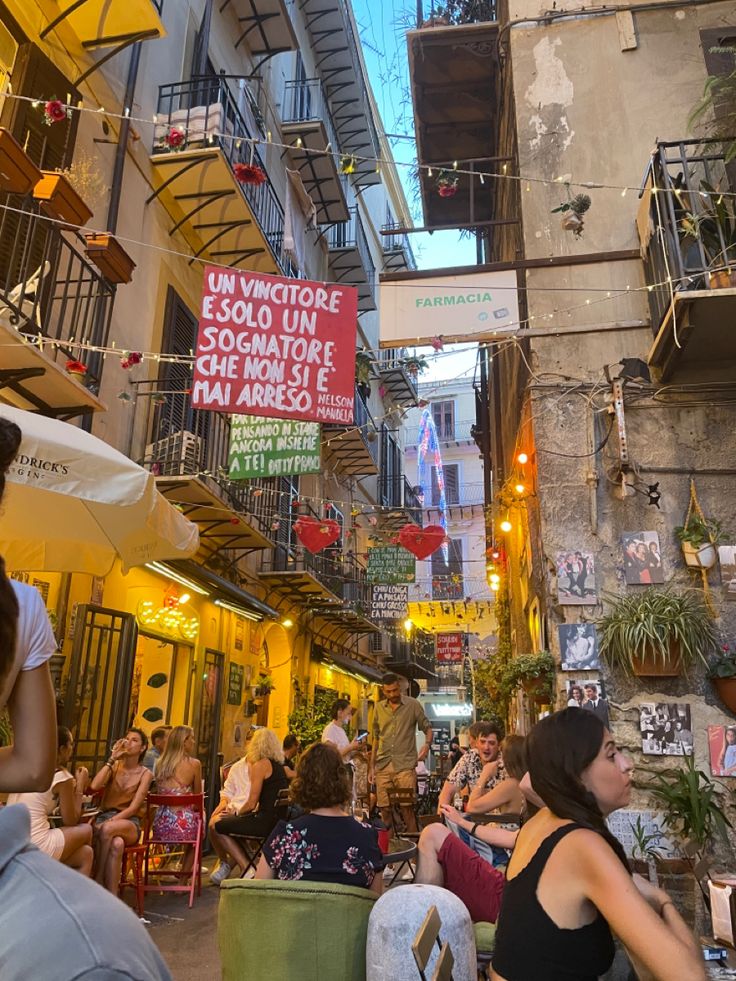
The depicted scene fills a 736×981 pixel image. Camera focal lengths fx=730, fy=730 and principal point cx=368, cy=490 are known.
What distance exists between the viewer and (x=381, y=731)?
845cm

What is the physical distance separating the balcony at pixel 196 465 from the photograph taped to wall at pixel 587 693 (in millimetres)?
5278

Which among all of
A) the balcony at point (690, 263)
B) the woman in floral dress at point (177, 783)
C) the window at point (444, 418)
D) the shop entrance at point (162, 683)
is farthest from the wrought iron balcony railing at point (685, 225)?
the window at point (444, 418)

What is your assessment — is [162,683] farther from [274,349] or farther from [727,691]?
[727,691]

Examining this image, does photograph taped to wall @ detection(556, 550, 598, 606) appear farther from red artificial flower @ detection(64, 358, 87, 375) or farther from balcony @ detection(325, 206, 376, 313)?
balcony @ detection(325, 206, 376, 313)

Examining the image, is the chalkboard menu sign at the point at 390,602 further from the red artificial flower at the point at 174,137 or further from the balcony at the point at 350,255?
the red artificial flower at the point at 174,137

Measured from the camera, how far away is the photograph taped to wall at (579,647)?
21.4 feet

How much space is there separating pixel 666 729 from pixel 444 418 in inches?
1300

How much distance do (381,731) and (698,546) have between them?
4.09 meters

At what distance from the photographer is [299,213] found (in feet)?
59.3

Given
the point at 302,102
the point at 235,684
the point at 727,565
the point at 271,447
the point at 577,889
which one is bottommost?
the point at 577,889

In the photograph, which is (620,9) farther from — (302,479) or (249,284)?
(302,479)

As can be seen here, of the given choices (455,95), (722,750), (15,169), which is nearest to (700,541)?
(722,750)

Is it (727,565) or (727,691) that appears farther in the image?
(727,565)

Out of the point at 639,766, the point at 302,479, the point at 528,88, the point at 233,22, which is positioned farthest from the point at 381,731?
the point at 233,22
